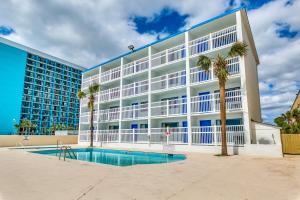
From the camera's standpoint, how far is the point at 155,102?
73.3 feet

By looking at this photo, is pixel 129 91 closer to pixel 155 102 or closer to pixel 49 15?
pixel 155 102

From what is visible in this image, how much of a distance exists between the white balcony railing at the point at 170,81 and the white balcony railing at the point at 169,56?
1711 millimetres

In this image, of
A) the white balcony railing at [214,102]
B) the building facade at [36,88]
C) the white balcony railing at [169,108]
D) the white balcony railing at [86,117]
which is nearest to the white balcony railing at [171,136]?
the white balcony railing at [169,108]

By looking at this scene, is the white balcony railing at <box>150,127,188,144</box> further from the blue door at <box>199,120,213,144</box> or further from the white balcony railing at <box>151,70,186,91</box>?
the white balcony railing at <box>151,70,186,91</box>

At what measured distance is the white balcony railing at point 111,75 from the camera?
93.4ft

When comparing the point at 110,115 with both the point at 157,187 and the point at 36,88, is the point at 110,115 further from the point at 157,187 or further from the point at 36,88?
the point at 36,88

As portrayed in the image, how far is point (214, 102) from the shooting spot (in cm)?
1733

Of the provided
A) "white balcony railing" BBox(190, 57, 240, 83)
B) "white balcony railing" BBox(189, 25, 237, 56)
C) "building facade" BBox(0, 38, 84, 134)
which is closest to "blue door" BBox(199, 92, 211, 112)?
"white balcony railing" BBox(190, 57, 240, 83)

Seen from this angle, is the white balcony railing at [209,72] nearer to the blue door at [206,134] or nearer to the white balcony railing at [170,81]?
the white balcony railing at [170,81]

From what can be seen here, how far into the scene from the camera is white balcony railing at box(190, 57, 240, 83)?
1689 centimetres

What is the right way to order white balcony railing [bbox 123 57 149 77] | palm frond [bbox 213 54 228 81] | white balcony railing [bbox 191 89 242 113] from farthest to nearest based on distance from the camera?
white balcony railing [bbox 123 57 149 77]
white balcony railing [bbox 191 89 242 113]
palm frond [bbox 213 54 228 81]

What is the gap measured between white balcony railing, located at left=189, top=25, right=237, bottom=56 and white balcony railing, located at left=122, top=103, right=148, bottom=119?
850cm

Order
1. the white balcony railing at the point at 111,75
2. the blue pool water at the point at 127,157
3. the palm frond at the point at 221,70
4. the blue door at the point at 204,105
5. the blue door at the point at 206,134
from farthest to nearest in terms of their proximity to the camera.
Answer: the white balcony railing at the point at 111,75 < the blue door at the point at 204,105 < the blue door at the point at 206,134 < the palm frond at the point at 221,70 < the blue pool water at the point at 127,157

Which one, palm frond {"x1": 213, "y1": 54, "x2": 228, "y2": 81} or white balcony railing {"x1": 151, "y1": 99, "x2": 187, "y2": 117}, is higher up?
palm frond {"x1": 213, "y1": 54, "x2": 228, "y2": 81}
